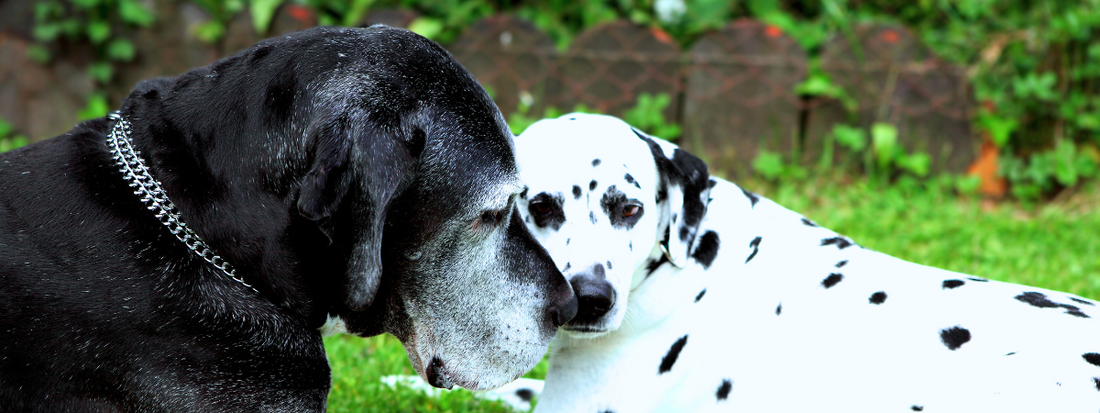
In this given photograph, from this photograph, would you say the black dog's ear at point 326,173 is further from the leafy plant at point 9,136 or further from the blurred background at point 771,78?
the leafy plant at point 9,136

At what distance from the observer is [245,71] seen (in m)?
2.81

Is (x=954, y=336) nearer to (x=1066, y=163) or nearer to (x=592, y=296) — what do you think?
(x=592, y=296)

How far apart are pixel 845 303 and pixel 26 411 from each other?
2.82m

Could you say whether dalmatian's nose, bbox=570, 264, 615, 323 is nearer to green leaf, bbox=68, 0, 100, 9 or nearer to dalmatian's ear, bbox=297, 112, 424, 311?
dalmatian's ear, bbox=297, 112, 424, 311

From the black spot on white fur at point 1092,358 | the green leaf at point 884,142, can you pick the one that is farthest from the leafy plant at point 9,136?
the black spot on white fur at point 1092,358

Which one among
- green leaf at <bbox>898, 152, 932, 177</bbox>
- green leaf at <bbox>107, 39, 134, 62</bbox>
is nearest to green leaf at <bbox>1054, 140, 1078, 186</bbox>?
green leaf at <bbox>898, 152, 932, 177</bbox>

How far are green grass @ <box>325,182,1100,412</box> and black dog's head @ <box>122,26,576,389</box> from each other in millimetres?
1247

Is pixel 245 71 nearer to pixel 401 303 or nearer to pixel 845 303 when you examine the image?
pixel 401 303

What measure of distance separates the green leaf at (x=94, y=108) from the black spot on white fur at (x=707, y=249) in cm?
623

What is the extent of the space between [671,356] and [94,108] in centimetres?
647

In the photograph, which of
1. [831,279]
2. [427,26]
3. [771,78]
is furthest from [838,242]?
[427,26]

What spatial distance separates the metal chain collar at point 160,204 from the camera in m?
2.70

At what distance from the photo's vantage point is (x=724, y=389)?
3539 millimetres

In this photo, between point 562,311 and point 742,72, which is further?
point 742,72
